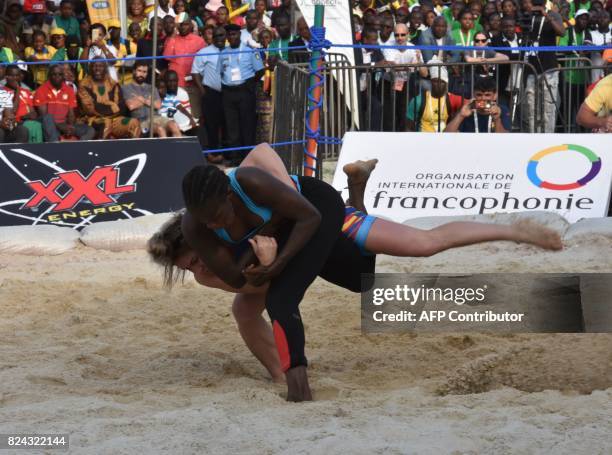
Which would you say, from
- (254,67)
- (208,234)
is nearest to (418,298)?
(208,234)

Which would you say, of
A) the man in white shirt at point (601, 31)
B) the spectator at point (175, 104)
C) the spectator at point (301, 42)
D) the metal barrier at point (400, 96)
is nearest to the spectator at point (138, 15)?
the spectator at point (175, 104)

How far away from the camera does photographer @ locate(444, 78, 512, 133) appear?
9.84 metres

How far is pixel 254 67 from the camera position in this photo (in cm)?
1255

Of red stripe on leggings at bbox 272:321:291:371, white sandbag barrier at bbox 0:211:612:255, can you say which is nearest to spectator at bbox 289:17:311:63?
white sandbag barrier at bbox 0:211:612:255

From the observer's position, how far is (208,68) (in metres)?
12.6

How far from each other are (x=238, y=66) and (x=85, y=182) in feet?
13.0

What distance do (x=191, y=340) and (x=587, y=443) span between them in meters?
2.94

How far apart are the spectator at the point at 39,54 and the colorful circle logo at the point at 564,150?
590cm

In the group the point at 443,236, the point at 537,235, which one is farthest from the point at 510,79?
the point at 443,236

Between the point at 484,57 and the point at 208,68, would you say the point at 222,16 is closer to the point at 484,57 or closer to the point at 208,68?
the point at 208,68

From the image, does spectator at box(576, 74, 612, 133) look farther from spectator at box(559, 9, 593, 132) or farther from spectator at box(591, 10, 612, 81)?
spectator at box(591, 10, 612, 81)

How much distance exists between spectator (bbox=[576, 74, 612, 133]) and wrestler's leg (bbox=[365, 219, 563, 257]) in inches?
156

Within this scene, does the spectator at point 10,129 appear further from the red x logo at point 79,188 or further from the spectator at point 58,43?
the red x logo at point 79,188

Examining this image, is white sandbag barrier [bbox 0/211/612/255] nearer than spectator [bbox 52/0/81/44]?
Yes
